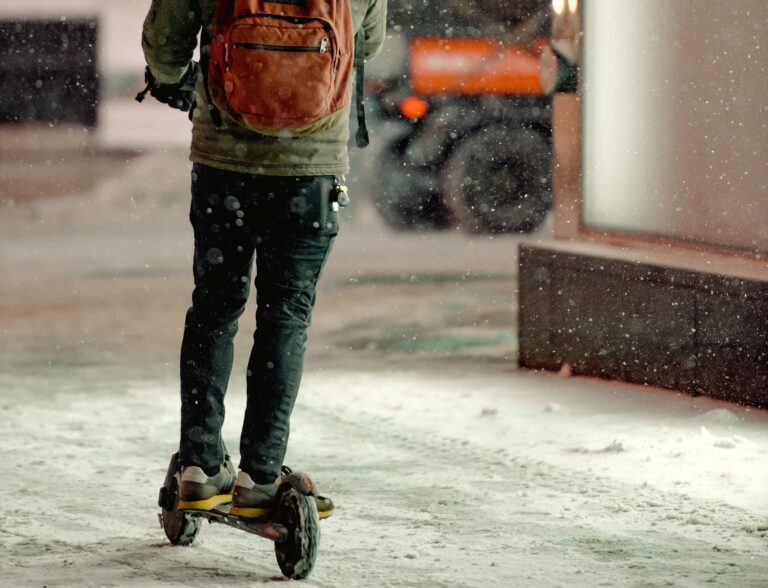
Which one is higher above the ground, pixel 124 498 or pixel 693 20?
pixel 693 20

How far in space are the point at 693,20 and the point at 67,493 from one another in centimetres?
A: 409

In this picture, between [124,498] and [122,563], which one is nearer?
[122,563]

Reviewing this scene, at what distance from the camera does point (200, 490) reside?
4.24 metres

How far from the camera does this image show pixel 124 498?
16.8 ft

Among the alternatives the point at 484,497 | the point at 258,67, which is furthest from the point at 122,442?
the point at 258,67

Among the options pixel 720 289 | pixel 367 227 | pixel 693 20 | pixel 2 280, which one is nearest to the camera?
pixel 720 289

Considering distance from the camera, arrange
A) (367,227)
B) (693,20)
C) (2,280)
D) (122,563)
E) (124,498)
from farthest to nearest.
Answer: (367,227), (2,280), (693,20), (124,498), (122,563)

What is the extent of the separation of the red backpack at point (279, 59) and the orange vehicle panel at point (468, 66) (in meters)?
9.63

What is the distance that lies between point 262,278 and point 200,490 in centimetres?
62

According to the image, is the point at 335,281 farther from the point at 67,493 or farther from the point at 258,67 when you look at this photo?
the point at 258,67

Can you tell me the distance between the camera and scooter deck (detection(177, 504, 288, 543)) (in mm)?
4074

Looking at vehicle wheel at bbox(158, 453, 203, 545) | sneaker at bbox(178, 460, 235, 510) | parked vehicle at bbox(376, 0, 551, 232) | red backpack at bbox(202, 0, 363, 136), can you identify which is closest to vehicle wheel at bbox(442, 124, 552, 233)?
parked vehicle at bbox(376, 0, 551, 232)

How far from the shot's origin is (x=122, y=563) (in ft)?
14.0

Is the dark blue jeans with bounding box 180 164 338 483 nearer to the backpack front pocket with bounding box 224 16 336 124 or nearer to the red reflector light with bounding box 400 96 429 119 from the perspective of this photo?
the backpack front pocket with bounding box 224 16 336 124
